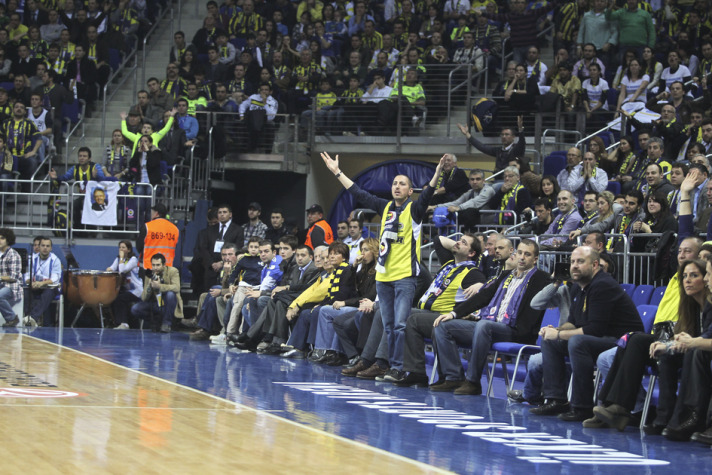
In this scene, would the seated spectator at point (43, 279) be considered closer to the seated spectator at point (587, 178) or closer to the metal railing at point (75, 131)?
the metal railing at point (75, 131)

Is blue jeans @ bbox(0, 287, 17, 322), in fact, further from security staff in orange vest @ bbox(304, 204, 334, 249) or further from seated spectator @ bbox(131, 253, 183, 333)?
security staff in orange vest @ bbox(304, 204, 334, 249)

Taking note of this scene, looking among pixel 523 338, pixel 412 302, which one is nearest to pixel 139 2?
pixel 412 302

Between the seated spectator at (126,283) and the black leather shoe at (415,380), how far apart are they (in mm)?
7163

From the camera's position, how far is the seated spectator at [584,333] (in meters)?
7.48

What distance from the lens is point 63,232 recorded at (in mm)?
16891

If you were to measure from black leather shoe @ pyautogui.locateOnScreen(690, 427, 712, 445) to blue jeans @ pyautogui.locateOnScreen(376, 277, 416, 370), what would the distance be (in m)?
3.21

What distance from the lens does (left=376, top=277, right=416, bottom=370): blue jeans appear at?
30.7 ft

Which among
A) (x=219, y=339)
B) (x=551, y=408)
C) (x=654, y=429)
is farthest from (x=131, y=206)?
(x=654, y=429)

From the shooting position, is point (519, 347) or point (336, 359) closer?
point (519, 347)

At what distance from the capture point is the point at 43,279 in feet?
50.4

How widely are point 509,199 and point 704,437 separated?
667 centimetres

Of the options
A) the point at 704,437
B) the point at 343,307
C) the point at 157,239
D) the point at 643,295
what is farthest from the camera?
the point at 157,239

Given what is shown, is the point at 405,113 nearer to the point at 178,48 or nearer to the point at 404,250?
the point at 178,48

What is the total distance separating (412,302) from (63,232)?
869 centimetres
